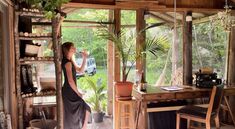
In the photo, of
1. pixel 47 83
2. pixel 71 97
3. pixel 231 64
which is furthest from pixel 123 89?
pixel 231 64

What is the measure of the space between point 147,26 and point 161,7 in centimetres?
41

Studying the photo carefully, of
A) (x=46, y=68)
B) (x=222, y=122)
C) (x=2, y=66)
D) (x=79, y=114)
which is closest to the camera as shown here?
(x=2, y=66)

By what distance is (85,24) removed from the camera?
447cm

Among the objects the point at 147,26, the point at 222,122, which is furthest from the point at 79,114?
the point at 222,122

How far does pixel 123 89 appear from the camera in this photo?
13.5 ft

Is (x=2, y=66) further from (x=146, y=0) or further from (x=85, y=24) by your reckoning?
(x=146, y=0)

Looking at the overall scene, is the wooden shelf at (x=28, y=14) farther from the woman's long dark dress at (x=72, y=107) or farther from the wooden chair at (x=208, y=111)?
the wooden chair at (x=208, y=111)

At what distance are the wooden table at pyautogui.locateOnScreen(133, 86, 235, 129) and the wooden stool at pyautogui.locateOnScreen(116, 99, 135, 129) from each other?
0.10 meters

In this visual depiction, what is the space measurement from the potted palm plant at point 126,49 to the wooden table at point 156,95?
0.20m

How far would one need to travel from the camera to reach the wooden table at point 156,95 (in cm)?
393

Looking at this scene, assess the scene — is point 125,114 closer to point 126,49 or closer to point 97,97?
point 97,97

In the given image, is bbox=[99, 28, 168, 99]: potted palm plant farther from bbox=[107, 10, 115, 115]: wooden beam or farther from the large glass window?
the large glass window

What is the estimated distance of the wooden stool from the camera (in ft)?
13.5

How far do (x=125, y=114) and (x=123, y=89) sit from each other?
1.34 ft
